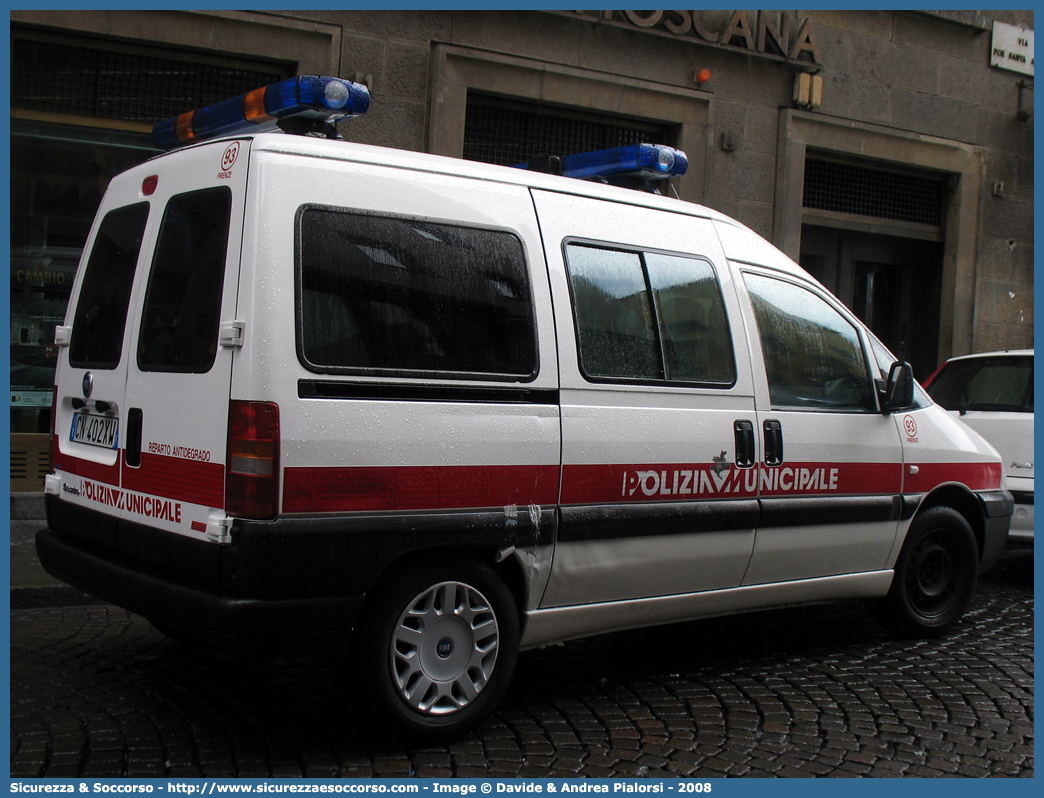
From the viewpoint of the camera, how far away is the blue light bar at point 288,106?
383cm

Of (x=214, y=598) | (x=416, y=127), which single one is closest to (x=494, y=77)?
(x=416, y=127)

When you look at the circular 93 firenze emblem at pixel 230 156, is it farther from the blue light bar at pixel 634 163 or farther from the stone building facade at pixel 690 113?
the stone building facade at pixel 690 113

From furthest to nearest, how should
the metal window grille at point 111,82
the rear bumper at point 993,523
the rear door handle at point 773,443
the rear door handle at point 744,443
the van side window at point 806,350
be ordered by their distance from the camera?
A: the metal window grille at point 111,82 → the rear bumper at point 993,523 → the van side window at point 806,350 → the rear door handle at point 773,443 → the rear door handle at point 744,443

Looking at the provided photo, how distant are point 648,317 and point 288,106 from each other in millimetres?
1639

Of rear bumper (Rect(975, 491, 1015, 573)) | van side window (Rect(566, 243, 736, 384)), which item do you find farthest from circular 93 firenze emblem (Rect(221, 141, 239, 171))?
rear bumper (Rect(975, 491, 1015, 573))

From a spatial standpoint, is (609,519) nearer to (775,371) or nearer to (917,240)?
(775,371)

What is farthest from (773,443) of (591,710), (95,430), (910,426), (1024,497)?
(1024,497)

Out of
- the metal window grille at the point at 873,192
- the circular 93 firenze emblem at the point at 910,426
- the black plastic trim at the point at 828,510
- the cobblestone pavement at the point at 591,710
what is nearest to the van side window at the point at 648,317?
the black plastic trim at the point at 828,510

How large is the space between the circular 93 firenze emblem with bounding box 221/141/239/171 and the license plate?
1.08 m

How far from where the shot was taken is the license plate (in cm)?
405

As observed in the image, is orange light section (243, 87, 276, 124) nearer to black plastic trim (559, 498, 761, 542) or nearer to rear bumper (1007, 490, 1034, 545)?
black plastic trim (559, 498, 761, 542)

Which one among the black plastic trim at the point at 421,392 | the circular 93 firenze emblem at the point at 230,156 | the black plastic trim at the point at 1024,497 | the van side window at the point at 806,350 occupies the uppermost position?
the circular 93 firenze emblem at the point at 230,156

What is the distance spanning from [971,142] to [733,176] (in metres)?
3.87

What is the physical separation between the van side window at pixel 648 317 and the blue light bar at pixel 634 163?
2.25 feet
